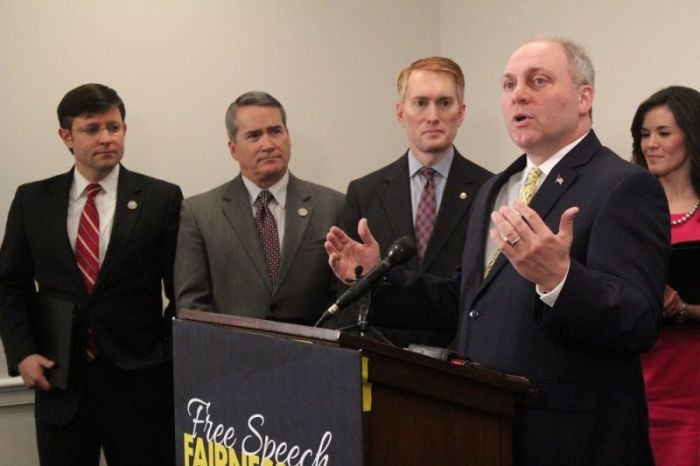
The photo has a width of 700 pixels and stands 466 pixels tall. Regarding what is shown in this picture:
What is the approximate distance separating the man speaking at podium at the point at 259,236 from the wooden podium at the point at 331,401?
4.46 feet

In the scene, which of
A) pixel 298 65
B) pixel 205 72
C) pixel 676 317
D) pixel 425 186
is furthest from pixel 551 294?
pixel 298 65

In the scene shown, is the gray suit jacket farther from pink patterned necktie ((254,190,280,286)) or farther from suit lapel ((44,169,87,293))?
suit lapel ((44,169,87,293))

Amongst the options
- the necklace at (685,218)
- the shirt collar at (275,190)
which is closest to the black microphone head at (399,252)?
the necklace at (685,218)

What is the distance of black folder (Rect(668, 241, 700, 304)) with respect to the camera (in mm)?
2682

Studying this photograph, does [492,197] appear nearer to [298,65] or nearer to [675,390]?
[675,390]

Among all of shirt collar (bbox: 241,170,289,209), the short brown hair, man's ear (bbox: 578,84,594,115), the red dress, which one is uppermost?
the short brown hair

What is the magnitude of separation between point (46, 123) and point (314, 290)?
55.7 inches

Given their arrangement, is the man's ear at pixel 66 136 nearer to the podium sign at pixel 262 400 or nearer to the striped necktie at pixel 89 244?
the striped necktie at pixel 89 244

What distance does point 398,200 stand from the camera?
305 centimetres

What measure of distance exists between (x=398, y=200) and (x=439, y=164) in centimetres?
20

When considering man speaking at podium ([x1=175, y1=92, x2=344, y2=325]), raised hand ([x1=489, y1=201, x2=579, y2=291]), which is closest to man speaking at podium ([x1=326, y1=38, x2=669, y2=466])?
raised hand ([x1=489, y1=201, x2=579, y2=291])

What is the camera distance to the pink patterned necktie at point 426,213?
298cm

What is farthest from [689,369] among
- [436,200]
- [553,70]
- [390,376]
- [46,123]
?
[46,123]

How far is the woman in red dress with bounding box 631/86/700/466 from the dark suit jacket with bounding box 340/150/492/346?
1.98ft
